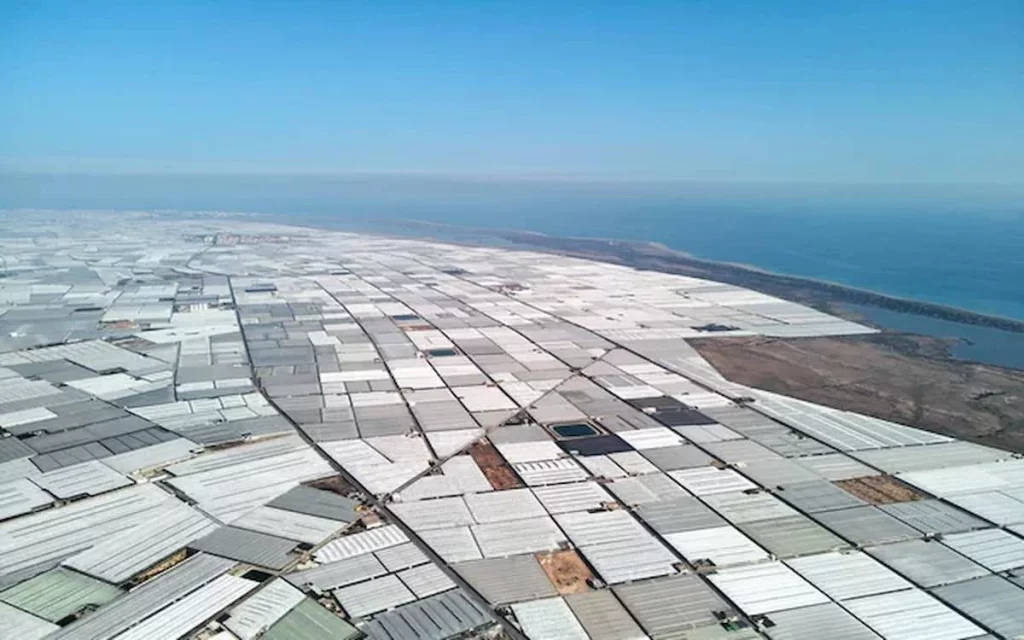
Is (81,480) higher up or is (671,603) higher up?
(81,480)

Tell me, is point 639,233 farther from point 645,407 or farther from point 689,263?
point 645,407

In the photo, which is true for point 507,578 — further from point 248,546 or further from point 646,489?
point 248,546

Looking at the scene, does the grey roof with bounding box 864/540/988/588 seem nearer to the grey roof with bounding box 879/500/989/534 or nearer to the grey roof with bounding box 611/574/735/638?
the grey roof with bounding box 879/500/989/534

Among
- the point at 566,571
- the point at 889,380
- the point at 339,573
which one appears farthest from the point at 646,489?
the point at 889,380

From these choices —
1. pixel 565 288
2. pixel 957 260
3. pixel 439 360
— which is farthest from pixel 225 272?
pixel 957 260

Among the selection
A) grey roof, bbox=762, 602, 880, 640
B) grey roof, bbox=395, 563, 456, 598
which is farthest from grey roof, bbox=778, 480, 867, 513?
grey roof, bbox=395, 563, 456, 598

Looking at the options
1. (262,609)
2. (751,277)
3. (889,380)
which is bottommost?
(262,609)

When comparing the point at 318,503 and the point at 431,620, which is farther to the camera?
the point at 318,503
